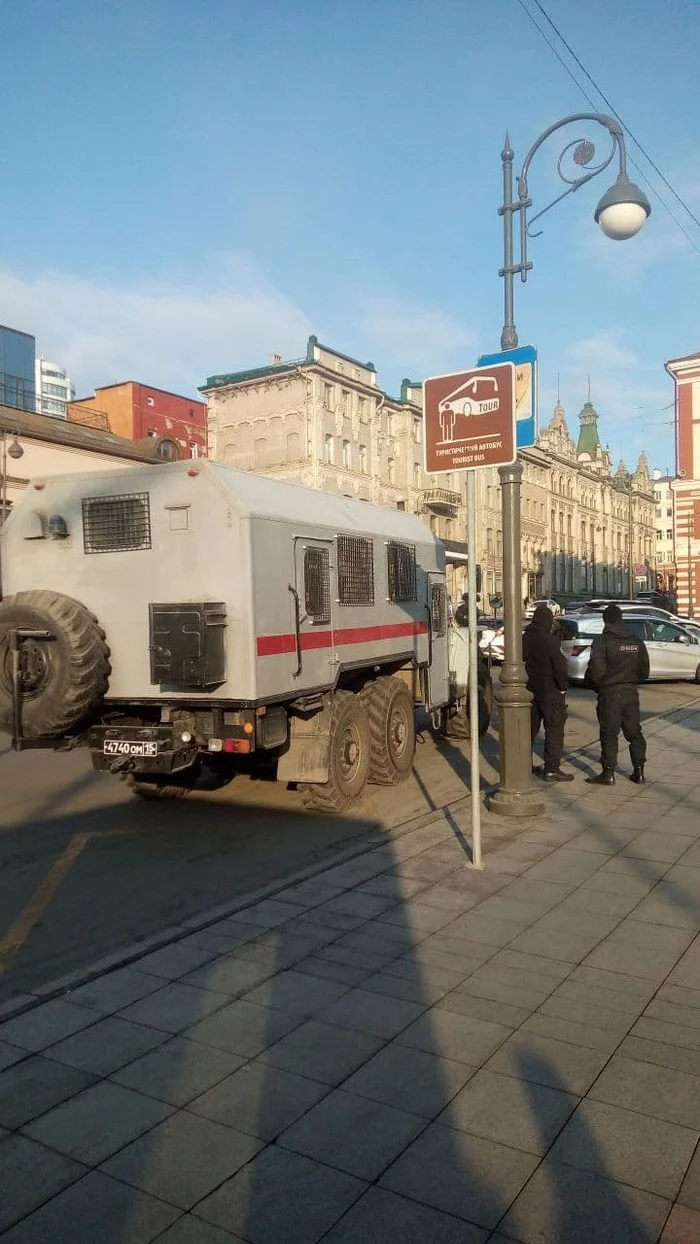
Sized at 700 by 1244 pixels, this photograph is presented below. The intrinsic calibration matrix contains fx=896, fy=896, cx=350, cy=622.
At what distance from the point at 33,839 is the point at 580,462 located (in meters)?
83.5

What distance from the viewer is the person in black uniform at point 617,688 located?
9.30 metres

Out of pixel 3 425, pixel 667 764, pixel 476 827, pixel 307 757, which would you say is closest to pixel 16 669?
pixel 307 757

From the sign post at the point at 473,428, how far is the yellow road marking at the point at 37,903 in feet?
9.92

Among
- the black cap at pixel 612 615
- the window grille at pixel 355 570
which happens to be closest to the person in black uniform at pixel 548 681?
the black cap at pixel 612 615

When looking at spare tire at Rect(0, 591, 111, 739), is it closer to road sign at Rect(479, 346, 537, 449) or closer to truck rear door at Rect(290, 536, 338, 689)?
truck rear door at Rect(290, 536, 338, 689)

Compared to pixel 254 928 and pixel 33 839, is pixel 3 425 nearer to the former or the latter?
pixel 33 839

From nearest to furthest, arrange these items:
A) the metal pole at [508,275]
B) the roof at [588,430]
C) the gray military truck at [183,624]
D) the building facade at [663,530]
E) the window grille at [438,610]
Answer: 1. the gray military truck at [183,624]
2. the metal pole at [508,275]
3. the window grille at [438,610]
4. the roof at [588,430]
5. the building facade at [663,530]

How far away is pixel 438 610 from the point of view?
11.6m

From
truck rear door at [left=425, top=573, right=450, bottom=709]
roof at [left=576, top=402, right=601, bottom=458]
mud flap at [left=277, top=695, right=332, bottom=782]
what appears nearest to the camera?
mud flap at [left=277, top=695, right=332, bottom=782]

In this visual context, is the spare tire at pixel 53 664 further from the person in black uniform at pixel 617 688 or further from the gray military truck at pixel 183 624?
the person in black uniform at pixel 617 688

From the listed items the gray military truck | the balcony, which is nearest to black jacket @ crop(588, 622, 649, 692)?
the gray military truck

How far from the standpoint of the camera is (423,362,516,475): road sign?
609 cm

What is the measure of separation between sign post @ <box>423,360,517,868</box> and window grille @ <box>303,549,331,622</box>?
6.46 ft

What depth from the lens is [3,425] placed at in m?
28.0
